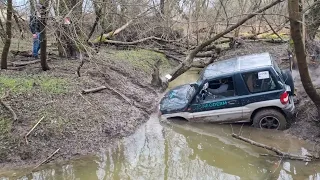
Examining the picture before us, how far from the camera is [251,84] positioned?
8.90m

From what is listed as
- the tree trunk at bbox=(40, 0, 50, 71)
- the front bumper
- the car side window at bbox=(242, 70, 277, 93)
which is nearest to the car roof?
the car side window at bbox=(242, 70, 277, 93)

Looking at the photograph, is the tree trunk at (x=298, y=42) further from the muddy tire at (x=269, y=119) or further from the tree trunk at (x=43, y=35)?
the tree trunk at (x=43, y=35)

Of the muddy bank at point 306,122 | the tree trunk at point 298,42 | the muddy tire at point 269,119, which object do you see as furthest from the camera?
the muddy tire at point 269,119

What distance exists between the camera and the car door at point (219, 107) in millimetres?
Result: 9086

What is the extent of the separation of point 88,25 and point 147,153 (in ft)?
30.0

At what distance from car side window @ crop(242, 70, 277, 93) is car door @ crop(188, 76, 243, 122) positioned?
37 cm

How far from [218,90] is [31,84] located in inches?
197

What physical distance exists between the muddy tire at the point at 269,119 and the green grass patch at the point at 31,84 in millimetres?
5168

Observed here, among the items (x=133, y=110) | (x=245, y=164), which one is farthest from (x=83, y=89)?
(x=245, y=164)

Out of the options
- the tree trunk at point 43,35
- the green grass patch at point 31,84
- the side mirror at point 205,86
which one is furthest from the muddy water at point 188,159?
the tree trunk at point 43,35

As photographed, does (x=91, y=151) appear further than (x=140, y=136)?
No

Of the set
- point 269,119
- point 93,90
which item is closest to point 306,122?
point 269,119

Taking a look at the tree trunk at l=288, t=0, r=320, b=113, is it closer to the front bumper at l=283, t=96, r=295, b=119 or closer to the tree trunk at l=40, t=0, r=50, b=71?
the front bumper at l=283, t=96, r=295, b=119

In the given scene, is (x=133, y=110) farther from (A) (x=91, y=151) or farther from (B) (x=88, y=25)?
(B) (x=88, y=25)
